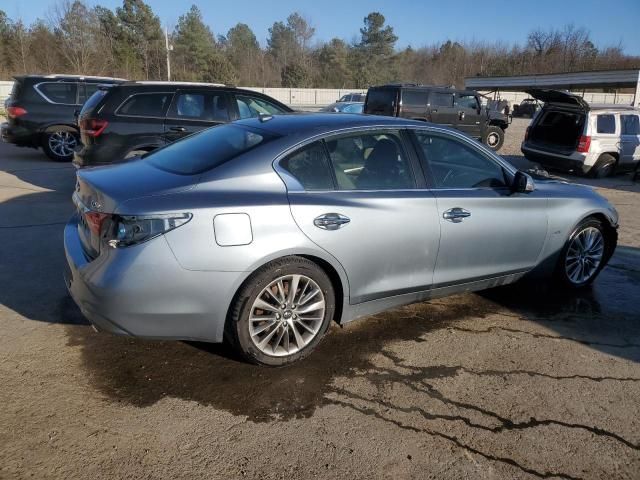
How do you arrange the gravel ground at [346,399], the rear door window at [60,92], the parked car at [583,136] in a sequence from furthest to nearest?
the parked car at [583,136] < the rear door window at [60,92] < the gravel ground at [346,399]

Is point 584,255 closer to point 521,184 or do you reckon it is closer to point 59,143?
point 521,184

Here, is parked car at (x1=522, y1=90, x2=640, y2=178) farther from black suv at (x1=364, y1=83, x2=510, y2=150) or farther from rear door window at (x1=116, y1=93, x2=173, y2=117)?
rear door window at (x1=116, y1=93, x2=173, y2=117)

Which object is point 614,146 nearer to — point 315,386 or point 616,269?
point 616,269

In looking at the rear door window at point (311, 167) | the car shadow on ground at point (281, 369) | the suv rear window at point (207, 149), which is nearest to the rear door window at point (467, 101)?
the car shadow on ground at point (281, 369)

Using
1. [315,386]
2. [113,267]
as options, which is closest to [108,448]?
[113,267]

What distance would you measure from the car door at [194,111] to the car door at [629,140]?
368 inches

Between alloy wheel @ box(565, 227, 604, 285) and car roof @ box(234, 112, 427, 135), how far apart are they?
195cm

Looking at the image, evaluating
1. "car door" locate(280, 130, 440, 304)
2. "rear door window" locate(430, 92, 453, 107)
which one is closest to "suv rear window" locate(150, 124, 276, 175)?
"car door" locate(280, 130, 440, 304)

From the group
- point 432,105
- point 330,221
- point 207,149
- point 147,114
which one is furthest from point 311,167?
point 432,105

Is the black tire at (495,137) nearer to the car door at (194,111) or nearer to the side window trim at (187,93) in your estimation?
the side window trim at (187,93)

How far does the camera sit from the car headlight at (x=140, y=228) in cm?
293

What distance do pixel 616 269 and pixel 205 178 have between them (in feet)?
15.2

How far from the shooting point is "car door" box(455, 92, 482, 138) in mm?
15820

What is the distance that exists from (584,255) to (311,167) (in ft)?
9.73
